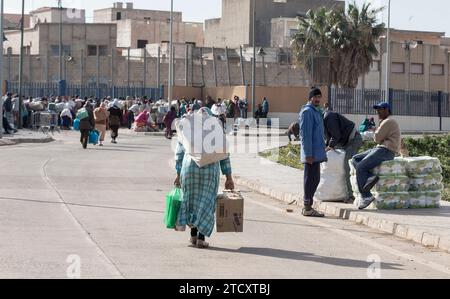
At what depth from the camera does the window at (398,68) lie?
8264 cm

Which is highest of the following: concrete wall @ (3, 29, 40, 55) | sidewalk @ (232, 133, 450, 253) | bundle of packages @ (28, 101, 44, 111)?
concrete wall @ (3, 29, 40, 55)

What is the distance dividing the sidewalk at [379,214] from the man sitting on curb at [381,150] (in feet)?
1.60

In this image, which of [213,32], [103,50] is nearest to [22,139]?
[103,50]

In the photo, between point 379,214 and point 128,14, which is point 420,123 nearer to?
point 379,214

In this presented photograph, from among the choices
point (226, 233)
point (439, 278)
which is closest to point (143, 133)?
point (226, 233)

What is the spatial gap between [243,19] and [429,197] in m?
77.6

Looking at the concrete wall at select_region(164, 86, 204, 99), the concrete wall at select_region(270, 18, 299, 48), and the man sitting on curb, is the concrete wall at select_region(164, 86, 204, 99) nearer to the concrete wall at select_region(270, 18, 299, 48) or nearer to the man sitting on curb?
the concrete wall at select_region(270, 18, 299, 48)

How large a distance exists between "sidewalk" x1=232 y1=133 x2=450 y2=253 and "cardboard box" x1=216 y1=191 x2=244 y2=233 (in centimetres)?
266

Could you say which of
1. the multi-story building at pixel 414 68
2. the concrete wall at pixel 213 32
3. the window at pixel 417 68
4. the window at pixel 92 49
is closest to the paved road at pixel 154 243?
the multi-story building at pixel 414 68

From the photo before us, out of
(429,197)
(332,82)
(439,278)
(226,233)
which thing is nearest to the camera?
(439,278)

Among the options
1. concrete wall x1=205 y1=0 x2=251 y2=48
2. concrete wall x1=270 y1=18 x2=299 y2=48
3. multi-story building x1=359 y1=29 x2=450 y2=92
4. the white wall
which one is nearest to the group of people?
the white wall

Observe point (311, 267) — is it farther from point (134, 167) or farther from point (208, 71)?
point (208, 71)

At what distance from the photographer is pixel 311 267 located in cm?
1085

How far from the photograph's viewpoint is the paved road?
1033cm
